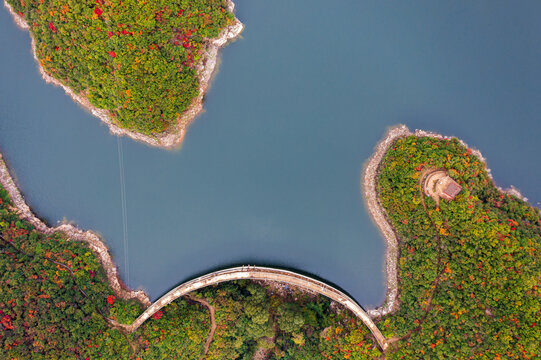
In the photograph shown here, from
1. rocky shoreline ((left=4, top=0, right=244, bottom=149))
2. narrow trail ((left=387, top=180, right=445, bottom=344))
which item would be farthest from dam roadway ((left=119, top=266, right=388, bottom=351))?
rocky shoreline ((left=4, top=0, right=244, bottom=149))

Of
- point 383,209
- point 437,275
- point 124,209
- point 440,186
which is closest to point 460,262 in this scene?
point 437,275

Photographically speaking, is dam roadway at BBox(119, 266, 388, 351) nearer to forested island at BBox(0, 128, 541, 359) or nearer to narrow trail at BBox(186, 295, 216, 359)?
forested island at BBox(0, 128, 541, 359)

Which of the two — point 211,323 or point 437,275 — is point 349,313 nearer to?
point 437,275

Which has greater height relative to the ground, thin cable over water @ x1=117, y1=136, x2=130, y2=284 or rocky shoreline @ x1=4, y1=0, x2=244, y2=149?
rocky shoreline @ x1=4, y1=0, x2=244, y2=149

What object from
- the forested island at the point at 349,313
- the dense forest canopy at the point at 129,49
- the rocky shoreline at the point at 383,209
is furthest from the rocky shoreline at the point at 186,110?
the rocky shoreline at the point at 383,209

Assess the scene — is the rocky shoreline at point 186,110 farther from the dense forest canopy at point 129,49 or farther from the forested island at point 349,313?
the forested island at point 349,313

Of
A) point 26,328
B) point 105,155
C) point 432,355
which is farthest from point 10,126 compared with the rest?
point 432,355
